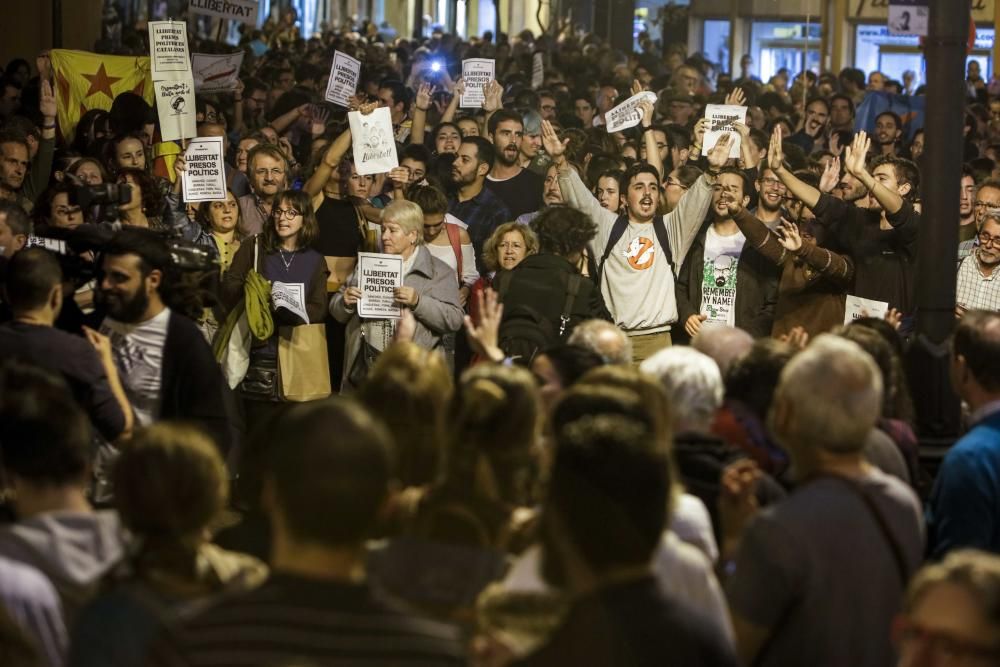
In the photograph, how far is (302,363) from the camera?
938cm

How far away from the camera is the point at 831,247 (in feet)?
32.5

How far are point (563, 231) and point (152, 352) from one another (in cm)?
338

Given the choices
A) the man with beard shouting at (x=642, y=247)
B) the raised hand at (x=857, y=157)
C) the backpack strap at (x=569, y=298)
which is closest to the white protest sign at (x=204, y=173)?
the man with beard shouting at (x=642, y=247)

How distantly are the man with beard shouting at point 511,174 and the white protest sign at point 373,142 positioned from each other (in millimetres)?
994

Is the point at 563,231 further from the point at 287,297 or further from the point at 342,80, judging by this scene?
the point at 342,80

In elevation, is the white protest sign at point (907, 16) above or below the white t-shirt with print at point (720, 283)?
above

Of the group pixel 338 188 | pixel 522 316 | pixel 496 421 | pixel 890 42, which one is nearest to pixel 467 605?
pixel 496 421

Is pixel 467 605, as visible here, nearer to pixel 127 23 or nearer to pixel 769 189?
pixel 769 189

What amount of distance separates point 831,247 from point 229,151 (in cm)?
581

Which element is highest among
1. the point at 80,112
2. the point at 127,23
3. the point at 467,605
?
the point at 127,23

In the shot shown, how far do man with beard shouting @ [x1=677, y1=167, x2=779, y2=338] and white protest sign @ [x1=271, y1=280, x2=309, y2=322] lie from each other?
224cm

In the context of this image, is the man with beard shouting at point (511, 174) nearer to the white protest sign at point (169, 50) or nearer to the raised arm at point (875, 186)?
the white protest sign at point (169, 50)

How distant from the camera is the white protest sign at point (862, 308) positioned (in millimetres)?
8820

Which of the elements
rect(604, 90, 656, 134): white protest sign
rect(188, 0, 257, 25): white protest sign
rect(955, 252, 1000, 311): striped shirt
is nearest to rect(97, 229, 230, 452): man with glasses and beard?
rect(955, 252, 1000, 311): striped shirt
